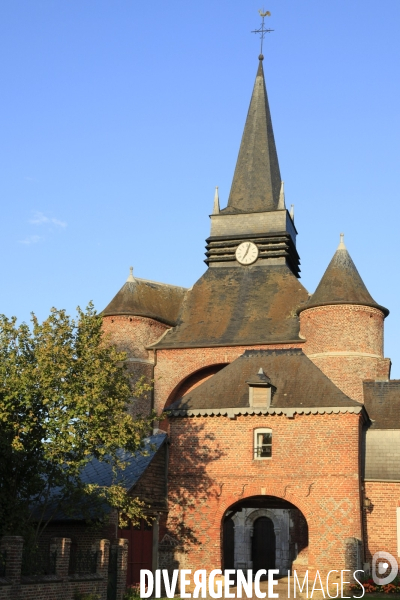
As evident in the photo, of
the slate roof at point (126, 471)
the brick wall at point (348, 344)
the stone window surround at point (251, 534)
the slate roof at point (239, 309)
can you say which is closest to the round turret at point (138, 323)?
the slate roof at point (239, 309)

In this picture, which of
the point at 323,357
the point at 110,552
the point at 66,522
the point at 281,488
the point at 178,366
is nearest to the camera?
the point at 110,552

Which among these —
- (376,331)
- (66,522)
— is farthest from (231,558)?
(66,522)

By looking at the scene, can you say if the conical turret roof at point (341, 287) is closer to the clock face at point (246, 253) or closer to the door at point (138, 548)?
the clock face at point (246, 253)

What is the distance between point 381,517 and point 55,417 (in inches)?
476

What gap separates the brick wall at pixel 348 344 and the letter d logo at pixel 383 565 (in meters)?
7.43

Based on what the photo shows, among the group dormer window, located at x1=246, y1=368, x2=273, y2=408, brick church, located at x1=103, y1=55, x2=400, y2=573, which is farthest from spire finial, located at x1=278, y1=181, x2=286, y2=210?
dormer window, located at x1=246, y1=368, x2=273, y2=408

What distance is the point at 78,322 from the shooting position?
2356cm

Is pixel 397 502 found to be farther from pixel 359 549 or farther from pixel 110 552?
pixel 110 552

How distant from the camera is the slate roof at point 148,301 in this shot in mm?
39094

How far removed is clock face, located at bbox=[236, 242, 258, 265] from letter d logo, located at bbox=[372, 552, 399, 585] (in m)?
19.0

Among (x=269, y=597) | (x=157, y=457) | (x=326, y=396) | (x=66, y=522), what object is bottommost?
(x=269, y=597)

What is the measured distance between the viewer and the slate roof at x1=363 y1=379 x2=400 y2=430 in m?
29.9

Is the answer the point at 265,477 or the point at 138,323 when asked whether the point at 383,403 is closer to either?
the point at 265,477

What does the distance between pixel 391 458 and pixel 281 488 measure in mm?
4362
